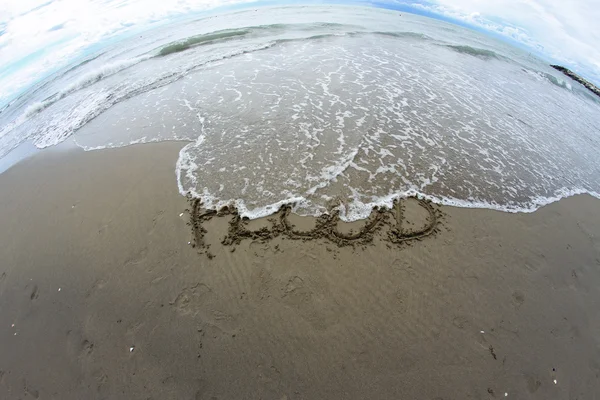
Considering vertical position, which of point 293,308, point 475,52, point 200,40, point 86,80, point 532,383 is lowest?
point 86,80

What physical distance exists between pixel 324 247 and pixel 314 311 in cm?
156

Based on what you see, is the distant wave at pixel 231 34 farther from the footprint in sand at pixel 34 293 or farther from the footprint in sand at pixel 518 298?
the footprint in sand at pixel 518 298

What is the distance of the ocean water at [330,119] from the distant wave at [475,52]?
0.15 metres

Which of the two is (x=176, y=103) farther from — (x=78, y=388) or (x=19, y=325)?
(x=78, y=388)

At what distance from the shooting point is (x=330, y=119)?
36.2 feet

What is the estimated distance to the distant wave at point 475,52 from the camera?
20.5m

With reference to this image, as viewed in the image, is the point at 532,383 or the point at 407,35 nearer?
the point at 532,383

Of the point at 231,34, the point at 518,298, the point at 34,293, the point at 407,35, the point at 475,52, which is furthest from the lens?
the point at 407,35

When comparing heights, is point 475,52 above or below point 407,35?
above

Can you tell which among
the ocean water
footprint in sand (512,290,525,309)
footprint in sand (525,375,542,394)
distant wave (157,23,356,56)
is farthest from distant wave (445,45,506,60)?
footprint in sand (525,375,542,394)

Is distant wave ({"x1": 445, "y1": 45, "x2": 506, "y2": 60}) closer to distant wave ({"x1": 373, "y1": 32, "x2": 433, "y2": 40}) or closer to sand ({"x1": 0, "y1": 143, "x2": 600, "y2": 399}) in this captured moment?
distant wave ({"x1": 373, "y1": 32, "x2": 433, "y2": 40})

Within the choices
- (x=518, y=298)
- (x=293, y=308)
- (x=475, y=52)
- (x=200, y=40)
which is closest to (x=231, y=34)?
(x=200, y=40)

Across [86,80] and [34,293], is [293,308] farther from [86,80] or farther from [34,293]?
[86,80]

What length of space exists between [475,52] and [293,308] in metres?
24.5
